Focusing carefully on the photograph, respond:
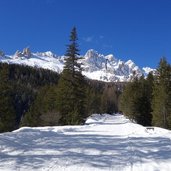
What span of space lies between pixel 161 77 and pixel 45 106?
21.2 meters

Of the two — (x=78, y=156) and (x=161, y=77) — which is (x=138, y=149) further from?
(x=161, y=77)

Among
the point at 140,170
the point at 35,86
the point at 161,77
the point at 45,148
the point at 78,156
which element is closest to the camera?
the point at 140,170

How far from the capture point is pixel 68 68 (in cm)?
4284

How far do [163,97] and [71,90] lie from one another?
1304 centimetres

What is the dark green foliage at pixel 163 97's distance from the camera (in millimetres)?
44938

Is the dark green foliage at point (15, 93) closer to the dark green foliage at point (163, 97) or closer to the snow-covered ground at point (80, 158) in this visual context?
the dark green foliage at point (163, 97)

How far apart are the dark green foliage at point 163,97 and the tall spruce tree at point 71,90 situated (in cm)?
1089

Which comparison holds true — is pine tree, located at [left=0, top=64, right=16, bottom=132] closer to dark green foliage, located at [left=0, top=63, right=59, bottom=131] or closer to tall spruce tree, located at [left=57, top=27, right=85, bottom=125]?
dark green foliage, located at [left=0, top=63, right=59, bottom=131]

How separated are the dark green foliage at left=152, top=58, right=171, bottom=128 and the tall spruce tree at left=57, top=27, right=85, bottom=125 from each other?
429 inches

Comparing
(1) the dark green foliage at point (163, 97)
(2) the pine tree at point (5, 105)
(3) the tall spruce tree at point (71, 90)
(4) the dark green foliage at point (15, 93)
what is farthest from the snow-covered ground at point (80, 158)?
(4) the dark green foliage at point (15, 93)

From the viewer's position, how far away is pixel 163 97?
44969 mm

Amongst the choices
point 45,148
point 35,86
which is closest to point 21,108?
point 35,86

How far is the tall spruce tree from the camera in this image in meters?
40.6

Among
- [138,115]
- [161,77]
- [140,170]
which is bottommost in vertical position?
[140,170]
